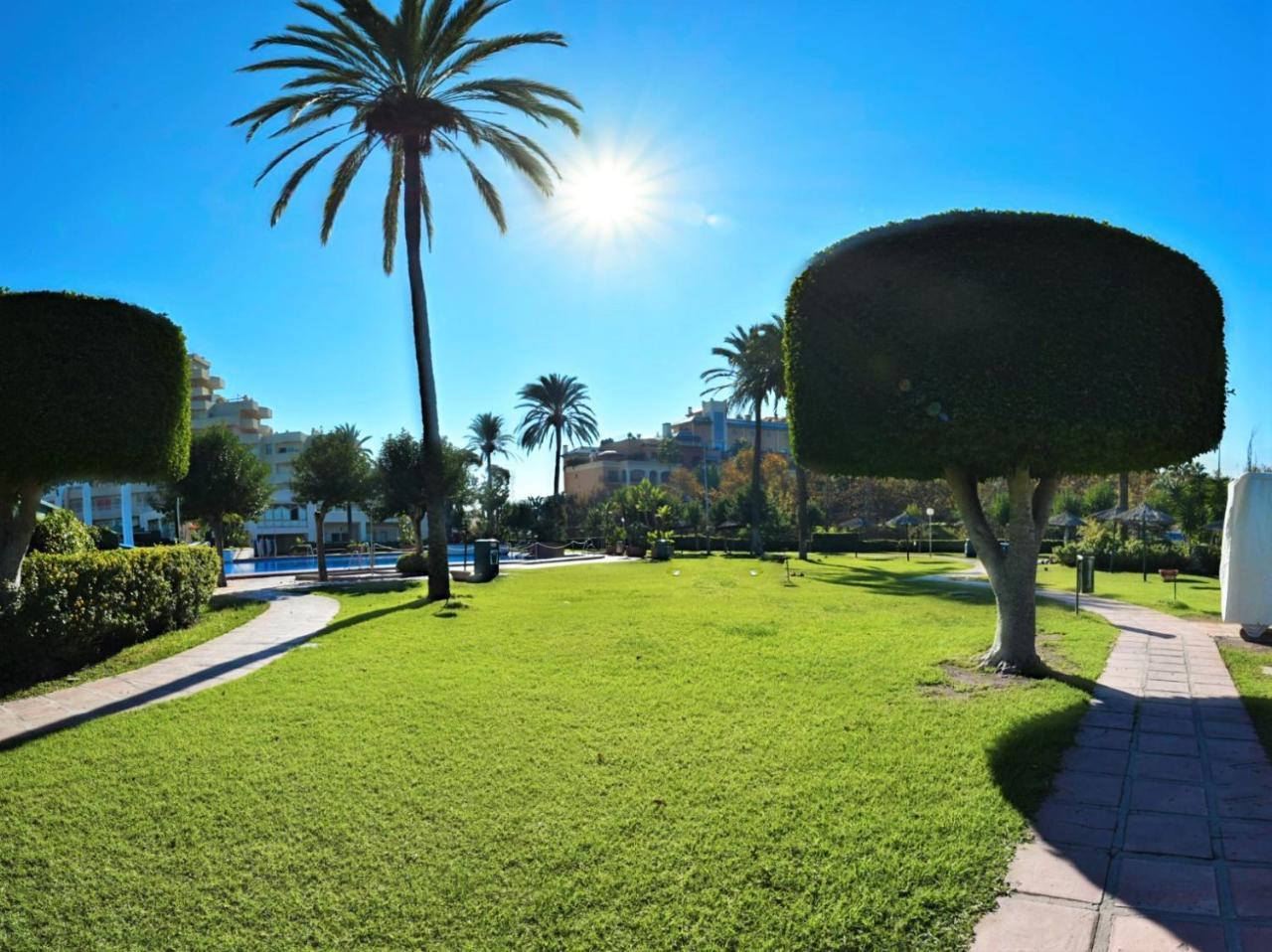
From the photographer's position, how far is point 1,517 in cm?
851

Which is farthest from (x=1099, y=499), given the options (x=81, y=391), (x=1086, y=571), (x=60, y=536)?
(x=81, y=391)

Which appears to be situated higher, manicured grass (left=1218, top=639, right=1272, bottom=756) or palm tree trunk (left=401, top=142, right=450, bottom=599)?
palm tree trunk (left=401, top=142, right=450, bottom=599)

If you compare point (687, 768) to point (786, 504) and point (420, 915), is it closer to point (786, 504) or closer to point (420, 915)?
point (420, 915)

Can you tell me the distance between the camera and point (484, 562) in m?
23.6

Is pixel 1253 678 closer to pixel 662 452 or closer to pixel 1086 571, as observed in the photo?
pixel 1086 571

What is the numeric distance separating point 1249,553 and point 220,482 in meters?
25.7

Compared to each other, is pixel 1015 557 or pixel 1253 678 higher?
pixel 1015 557

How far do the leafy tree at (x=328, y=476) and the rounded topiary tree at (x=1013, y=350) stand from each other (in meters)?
22.5

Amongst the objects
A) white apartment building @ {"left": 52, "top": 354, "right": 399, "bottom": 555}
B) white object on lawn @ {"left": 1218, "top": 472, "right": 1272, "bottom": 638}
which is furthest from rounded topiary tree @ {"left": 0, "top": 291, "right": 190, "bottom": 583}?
white apartment building @ {"left": 52, "top": 354, "right": 399, "bottom": 555}

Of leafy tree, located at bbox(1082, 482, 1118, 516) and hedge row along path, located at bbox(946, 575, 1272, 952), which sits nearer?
hedge row along path, located at bbox(946, 575, 1272, 952)

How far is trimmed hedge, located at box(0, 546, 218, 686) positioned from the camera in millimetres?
7844

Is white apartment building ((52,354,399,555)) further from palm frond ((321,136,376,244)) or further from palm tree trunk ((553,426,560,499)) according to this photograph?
palm frond ((321,136,376,244))

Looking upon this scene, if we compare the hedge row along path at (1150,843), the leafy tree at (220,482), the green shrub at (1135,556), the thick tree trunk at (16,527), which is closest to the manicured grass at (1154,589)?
the green shrub at (1135,556)

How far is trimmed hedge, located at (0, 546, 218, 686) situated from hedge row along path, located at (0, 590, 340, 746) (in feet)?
2.18
